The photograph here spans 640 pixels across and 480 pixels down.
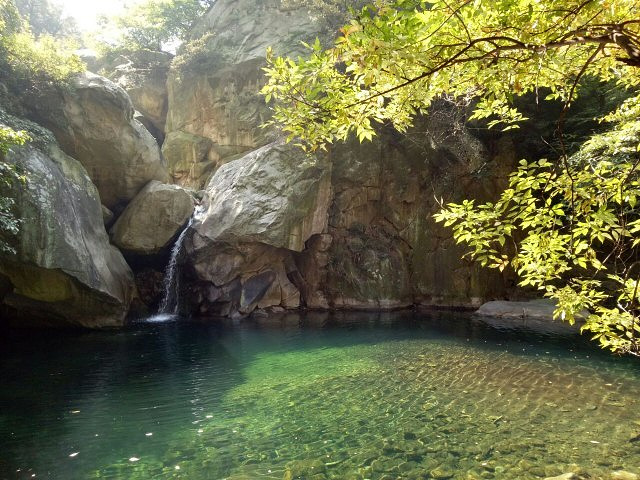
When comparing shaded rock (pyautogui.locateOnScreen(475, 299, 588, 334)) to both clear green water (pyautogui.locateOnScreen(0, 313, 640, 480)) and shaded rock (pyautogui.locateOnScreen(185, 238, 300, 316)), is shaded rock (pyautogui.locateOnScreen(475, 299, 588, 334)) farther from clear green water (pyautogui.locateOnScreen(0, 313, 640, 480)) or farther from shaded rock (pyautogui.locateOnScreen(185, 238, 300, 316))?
shaded rock (pyautogui.locateOnScreen(185, 238, 300, 316))

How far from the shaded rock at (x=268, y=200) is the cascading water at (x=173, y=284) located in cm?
112

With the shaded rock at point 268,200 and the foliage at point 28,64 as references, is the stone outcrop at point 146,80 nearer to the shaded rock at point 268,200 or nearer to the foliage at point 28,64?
the foliage at point 28,64

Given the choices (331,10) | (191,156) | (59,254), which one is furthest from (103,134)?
(331,10)

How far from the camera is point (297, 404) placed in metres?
6.85

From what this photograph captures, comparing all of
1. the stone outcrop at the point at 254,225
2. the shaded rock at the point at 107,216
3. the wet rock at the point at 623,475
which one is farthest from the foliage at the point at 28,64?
the wet rock at the point at 623,475

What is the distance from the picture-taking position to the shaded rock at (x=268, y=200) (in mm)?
17547

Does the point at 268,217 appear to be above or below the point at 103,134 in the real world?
below

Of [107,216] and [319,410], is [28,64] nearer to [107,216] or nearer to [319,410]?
[107,216]

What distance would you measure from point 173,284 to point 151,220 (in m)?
3.20

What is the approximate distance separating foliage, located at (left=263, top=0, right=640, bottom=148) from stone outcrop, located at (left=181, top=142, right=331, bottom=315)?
583 inches

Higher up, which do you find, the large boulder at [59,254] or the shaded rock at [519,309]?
the large boulder at [59,254]

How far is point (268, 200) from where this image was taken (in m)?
17.9

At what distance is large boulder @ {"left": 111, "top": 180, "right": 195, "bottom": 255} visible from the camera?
17.3 m

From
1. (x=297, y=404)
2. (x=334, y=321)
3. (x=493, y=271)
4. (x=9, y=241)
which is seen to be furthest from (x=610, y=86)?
(x=9, y=241)
